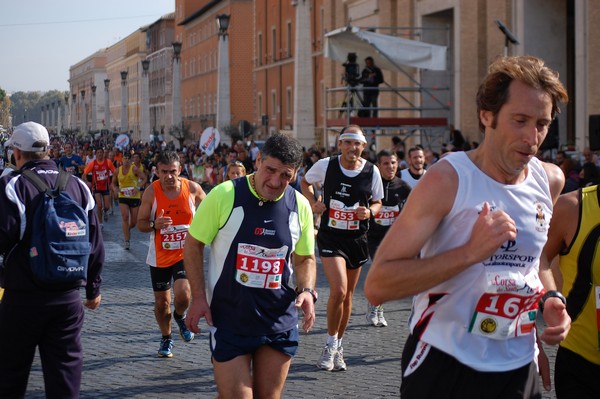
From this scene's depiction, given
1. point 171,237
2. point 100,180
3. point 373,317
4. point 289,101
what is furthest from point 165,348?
point 289,101

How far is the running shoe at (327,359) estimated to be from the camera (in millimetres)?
8961

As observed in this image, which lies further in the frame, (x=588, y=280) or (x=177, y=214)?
(x=177, y=214)

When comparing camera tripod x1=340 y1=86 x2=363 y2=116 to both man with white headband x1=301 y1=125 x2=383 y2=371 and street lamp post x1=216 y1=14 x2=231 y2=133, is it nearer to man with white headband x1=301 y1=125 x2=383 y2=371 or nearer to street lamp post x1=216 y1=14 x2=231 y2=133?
street lamp post x1=216 y1=14 x2=231 y2=133

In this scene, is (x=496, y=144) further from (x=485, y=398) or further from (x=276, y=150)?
(x=276, y=150)

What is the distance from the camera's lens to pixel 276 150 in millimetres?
5656

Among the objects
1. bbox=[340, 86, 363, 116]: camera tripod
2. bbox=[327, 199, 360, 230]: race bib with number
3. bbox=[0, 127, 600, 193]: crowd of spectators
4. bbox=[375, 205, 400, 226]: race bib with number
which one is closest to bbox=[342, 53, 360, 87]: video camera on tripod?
bbox=[340, 86, 363, 116]: camera tripod

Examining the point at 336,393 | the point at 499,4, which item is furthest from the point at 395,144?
the point at 336,393

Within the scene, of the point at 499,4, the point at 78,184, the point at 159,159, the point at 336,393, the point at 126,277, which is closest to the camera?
the point at 78,184

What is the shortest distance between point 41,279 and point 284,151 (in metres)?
1.51

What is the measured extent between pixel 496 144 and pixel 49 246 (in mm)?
3119

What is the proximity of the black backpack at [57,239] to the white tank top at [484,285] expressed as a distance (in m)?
2.80

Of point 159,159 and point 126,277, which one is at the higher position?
point 159,159

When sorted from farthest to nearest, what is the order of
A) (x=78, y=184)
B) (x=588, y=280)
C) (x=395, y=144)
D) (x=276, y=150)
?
(x=395, y=144)
(x=78, y=184)
(x=276, y=150)
(x=588, y=280)

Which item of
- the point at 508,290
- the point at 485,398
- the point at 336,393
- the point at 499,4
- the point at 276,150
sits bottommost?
the point at 336,393
